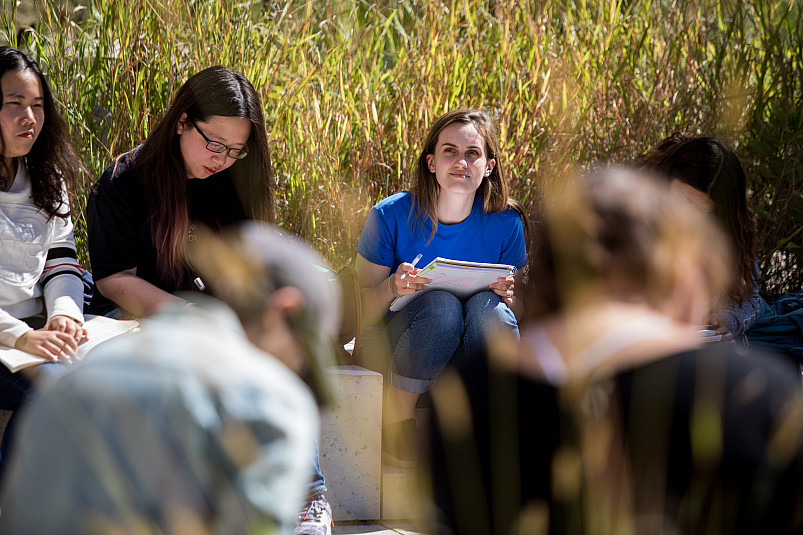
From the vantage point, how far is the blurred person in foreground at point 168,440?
1.00 metres

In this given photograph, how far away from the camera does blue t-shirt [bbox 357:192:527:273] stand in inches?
134

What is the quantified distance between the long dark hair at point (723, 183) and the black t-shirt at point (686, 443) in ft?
7.00

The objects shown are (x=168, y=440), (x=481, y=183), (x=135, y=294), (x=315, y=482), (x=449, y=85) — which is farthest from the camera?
(x=449, y=85)

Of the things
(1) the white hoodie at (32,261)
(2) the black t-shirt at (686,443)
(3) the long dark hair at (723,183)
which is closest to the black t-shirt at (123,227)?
(1) the white hoodie at (32,261)

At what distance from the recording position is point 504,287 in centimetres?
324

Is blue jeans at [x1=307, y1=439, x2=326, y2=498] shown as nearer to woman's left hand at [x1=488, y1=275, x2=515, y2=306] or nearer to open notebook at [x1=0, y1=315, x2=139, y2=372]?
open notebook at [x1=0, y1=315, x2=139, y2=372]

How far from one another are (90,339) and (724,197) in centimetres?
229

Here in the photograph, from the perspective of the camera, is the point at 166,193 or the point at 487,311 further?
the point at 487,311

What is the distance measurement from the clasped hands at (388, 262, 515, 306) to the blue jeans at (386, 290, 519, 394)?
45 millimetres

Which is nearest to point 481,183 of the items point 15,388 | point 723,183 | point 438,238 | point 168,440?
point 438,238

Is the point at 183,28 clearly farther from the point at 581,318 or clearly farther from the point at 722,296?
the point at 581,318

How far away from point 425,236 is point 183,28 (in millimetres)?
1704

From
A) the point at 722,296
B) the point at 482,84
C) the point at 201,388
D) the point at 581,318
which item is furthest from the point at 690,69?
the point at 201,388

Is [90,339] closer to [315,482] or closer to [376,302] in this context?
[315,482]
